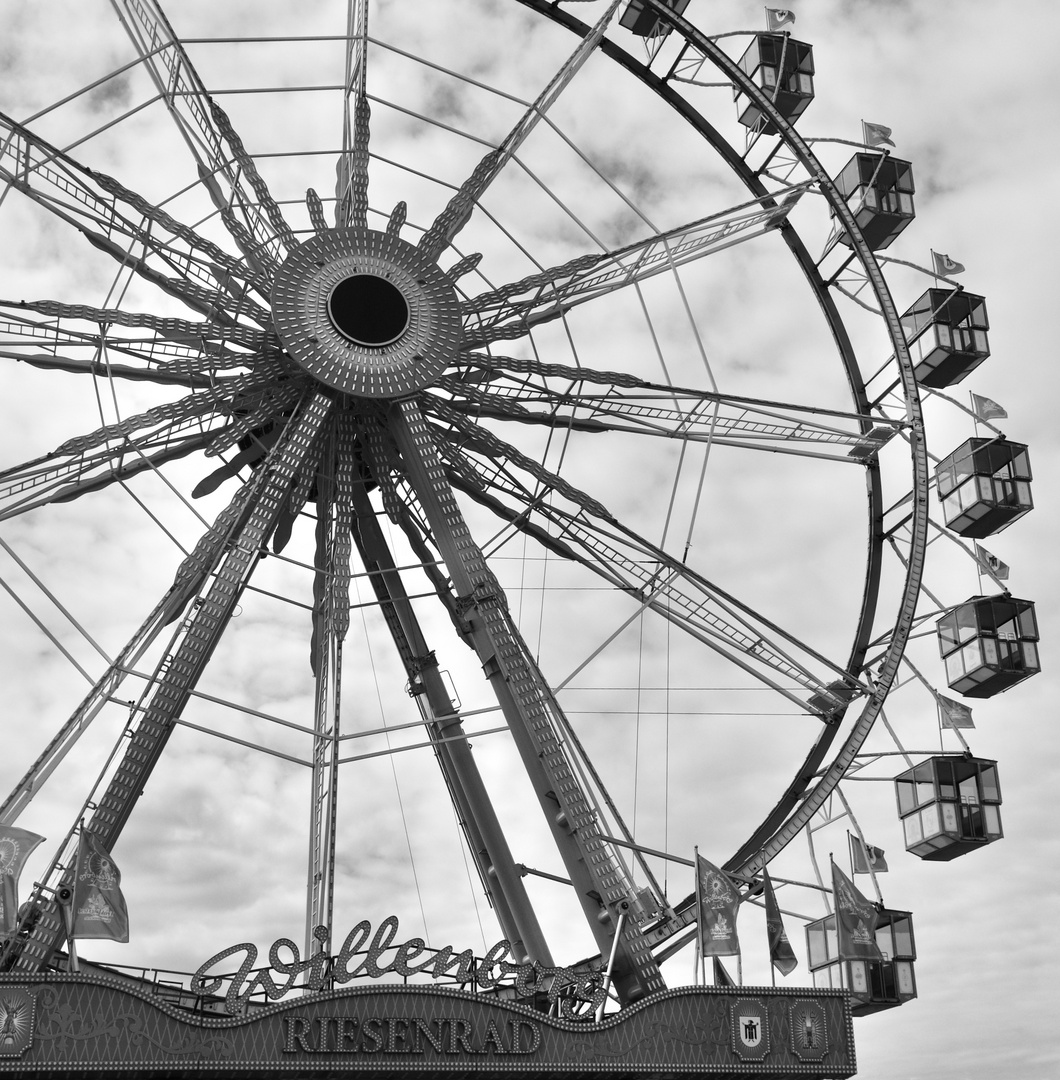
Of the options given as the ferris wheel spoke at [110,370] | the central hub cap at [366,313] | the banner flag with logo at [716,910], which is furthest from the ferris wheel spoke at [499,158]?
the banner flag with logo at [716,910]

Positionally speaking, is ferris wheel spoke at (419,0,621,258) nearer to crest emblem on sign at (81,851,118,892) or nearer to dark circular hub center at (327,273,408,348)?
dark circular hub center at (327,273,408,348)

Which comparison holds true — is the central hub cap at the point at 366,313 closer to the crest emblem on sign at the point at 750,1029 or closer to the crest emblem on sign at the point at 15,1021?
the crest emblem on sign at the point at 15,1021

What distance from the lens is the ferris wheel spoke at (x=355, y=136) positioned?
2608cm

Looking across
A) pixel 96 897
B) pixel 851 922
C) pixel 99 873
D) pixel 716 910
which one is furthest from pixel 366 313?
pixel 851 922

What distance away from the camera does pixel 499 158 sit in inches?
1069

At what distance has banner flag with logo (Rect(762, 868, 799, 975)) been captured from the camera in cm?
2330

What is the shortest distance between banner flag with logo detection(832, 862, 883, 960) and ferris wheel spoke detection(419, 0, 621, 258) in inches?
457

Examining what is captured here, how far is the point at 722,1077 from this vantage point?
71.5ft

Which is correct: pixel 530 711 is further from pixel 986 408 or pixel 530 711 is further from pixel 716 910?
pixel 986 408

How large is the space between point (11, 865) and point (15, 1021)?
1.97 metres

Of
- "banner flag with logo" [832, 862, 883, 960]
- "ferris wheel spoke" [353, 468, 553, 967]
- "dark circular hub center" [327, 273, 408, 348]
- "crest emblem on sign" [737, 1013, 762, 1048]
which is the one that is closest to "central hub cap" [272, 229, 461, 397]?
"dark circular hub center" [327, 273, 408, 348]

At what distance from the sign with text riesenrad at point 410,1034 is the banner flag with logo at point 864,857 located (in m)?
3.56

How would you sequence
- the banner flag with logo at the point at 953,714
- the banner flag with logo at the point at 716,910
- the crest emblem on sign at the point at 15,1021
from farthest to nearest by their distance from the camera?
the banner flag with logo at the point at 953,714 → the banner flag with logo at the point at 716,910 → the crest emblem on sign at the point at 15,1021

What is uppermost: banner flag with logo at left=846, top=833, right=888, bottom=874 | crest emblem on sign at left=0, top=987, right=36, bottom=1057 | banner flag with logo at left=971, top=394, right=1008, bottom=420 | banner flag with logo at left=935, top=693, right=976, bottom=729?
banner flag with logo at left=971, top=394, right=1008, bottom=420
